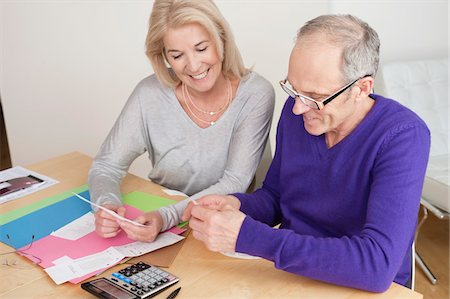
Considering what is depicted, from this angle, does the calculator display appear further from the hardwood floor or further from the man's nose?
the hardwood floor

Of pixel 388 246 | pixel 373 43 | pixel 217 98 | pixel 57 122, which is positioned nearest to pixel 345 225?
pixel 388 246

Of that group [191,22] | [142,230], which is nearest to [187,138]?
[191,22]

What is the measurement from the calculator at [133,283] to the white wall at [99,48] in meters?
1.96

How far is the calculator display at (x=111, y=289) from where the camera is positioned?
4.31 ft

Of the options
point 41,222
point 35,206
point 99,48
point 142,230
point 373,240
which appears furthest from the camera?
point 99,48

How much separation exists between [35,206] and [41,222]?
0.43 ft

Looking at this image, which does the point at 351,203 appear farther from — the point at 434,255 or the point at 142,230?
the point at 434,255

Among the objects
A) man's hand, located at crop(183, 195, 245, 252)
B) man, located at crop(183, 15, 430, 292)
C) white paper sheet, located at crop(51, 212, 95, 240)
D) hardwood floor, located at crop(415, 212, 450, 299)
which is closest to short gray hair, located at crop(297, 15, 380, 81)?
man, located at crop(183, 15, 430, 292)

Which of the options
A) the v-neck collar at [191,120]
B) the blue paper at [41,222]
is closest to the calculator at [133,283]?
the blue paper at [41,222]

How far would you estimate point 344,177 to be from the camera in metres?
1.51

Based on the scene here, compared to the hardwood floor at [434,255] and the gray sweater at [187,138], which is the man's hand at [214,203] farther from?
the hardwood floor at [434,255]

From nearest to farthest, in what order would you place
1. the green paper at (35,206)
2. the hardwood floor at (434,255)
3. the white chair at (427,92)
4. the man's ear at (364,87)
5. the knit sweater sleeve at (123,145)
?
the man's ear at (364,87) < the green paper at (35,206) < the knit sweater sleeve at (123,145) < the hardwood floor at (434,255) < the white chair at (427,92)

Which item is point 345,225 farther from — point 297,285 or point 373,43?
point 373,43

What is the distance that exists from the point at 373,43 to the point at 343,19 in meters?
0.10
